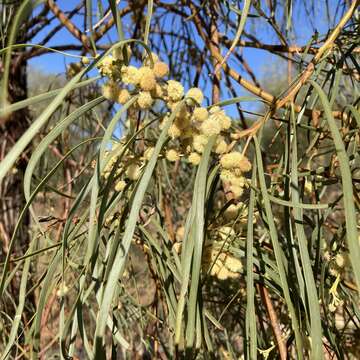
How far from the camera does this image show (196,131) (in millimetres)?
440

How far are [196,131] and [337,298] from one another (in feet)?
0.81

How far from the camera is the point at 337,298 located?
53 centimetres

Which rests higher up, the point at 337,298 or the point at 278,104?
the point at 278,104

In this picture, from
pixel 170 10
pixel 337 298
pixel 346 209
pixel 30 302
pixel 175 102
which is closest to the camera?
pixel 346 209

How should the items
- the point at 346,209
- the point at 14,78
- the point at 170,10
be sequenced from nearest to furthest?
the point at 346,209 → the point at 170,10 → the point at 14,78

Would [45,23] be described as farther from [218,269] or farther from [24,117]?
[218,269]

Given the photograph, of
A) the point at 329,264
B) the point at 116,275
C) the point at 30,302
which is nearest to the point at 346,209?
the point at 116,275

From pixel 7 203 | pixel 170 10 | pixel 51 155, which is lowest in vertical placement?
pixel 7 203

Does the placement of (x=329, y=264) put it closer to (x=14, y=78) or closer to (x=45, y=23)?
(x=45, y=23)

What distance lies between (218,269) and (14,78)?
115 centimetres

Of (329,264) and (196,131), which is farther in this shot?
(329,264)

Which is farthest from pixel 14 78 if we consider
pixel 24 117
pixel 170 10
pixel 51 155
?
pixel 170 10

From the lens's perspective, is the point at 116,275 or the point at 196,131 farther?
the point at 196,131

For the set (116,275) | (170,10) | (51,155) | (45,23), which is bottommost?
(116,275)
